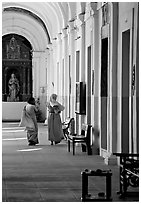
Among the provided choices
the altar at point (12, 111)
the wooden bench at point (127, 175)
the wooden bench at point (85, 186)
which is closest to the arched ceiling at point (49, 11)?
the altar at point (12, 111)

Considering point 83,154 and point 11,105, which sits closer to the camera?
point 83,154

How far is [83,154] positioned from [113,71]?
10.8 ft

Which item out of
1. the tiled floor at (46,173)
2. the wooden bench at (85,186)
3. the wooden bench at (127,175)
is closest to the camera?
the wooden bench at (85,186)

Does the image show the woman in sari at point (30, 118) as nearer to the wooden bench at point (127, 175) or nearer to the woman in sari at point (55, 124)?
the woman in sari at point (55, 124)

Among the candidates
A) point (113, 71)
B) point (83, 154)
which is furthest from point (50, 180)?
point (83, 154)

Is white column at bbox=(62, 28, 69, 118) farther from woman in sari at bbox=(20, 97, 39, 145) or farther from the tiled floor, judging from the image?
the tiled floor

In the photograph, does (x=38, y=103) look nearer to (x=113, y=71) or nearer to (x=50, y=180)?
(x=113, y=71)

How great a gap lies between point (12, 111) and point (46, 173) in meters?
24.8

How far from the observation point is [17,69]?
3891cm

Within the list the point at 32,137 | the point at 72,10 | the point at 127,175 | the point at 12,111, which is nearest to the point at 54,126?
the point at 32,137

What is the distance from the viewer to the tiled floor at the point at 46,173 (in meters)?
9.51

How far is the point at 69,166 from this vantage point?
13.5 metres

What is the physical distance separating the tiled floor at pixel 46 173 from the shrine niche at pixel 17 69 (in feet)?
63.4

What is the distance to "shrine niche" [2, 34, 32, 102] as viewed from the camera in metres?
38.3
